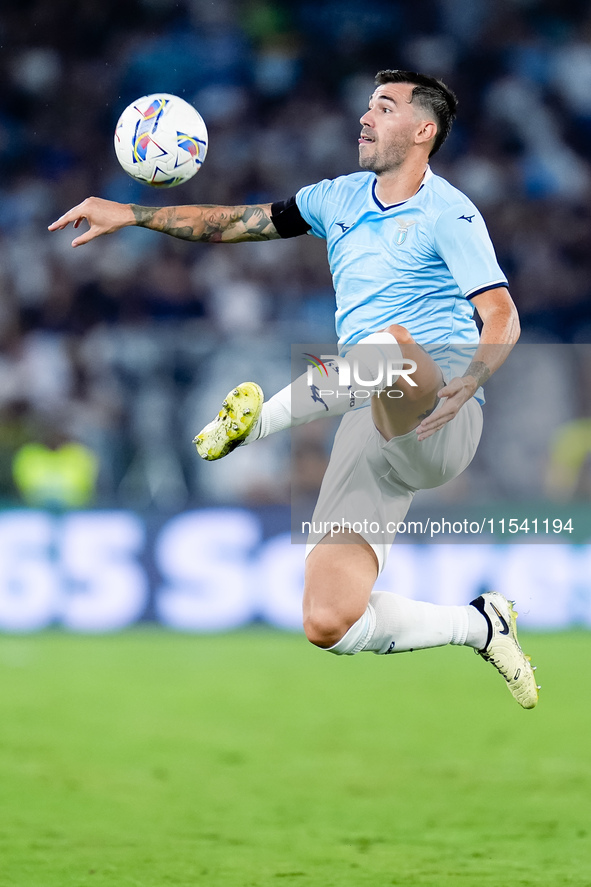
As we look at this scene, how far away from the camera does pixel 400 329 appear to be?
5.01 meters

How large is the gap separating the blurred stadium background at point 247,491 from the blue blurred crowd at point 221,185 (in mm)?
35

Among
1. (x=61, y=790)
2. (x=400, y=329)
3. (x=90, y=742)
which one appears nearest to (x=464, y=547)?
(x=90, y=742)

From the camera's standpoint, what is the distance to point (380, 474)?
5594 mm

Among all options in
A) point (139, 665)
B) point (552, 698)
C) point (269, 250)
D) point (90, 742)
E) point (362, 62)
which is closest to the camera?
point (90, 742)

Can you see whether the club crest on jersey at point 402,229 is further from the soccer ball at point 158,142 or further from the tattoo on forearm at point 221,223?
the soccer ball at point 158,142

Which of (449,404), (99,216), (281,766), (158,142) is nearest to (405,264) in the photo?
(449,404)

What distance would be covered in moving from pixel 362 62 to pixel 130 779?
33.4 feet

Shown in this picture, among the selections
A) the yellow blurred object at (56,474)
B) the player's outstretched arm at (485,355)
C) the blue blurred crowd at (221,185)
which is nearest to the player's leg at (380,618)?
the player's outstretched arm at (485,355)

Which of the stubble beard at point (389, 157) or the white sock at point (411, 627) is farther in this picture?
the white sock at point (411, 627)

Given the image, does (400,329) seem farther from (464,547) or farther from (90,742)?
(464,547)

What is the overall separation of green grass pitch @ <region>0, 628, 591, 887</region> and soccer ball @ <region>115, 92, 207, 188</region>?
3095mm

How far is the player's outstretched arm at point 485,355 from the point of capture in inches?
185

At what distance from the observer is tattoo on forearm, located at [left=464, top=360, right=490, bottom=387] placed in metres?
4.80

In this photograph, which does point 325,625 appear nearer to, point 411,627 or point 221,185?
point 411,627
